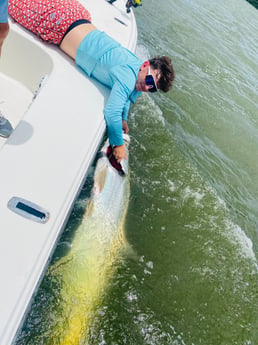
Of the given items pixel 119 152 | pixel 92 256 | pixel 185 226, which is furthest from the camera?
pixel 185 226

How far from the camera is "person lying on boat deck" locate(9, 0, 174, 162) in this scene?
2.69 meters

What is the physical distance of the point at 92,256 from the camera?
265cm

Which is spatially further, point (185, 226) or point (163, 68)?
point (185, 226)

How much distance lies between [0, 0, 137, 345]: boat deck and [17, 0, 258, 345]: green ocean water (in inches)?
24.5

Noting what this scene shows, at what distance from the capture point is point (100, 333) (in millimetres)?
2424

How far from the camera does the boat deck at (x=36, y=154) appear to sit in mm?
1523

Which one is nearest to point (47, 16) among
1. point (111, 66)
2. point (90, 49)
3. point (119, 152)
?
point (90, 49)

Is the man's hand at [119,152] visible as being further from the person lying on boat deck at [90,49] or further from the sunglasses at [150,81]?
the sunglasses at [150,81]

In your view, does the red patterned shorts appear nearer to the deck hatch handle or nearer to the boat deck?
the boat deck

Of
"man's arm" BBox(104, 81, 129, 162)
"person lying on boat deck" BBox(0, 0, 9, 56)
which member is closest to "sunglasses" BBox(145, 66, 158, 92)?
"man's arm" BBox(104, 81, 129, 162)

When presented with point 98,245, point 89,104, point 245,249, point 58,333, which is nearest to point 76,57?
point 89,104

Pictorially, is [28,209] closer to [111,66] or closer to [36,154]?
[36,154]

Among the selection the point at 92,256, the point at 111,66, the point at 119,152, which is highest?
the point at 111,66

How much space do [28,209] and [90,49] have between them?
4.85 ft
